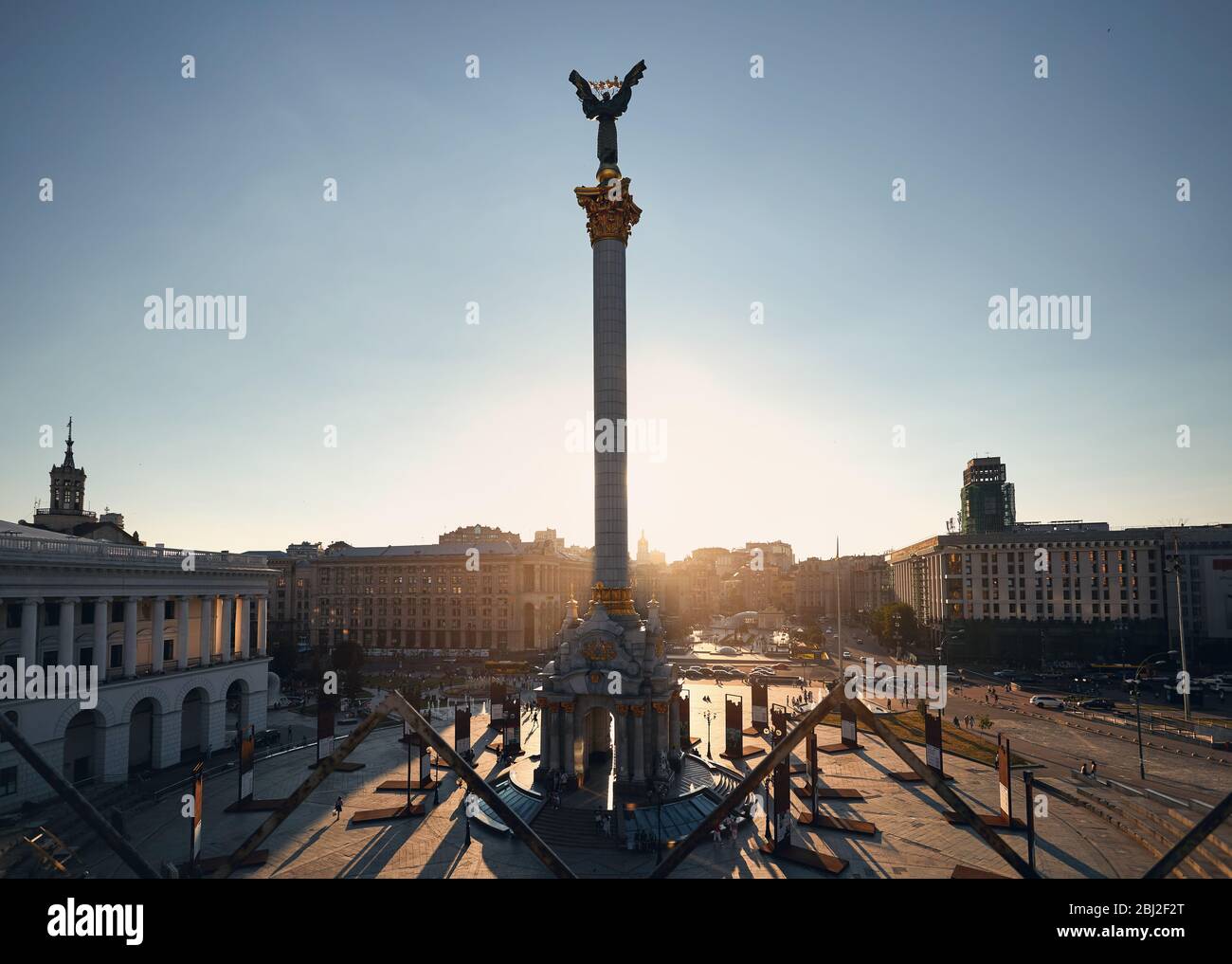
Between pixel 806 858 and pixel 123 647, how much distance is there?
5268cm

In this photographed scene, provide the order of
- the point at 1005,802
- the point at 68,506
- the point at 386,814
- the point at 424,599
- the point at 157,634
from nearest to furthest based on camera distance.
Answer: the point at 1005,802 → the point at 386,814 → the point at 157,634 → the point at 68,506 → the point at 424,599

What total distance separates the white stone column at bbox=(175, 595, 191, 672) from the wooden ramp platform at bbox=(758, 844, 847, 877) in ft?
166

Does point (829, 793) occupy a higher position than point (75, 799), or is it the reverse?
point (75, 799)

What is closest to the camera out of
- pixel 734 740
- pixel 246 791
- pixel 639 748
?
pixel 246 791

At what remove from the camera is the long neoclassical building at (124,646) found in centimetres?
4762

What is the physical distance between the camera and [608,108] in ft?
191

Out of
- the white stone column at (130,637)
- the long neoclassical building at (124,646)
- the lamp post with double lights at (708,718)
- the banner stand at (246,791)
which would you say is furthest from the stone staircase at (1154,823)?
the white stone column at (130,637)

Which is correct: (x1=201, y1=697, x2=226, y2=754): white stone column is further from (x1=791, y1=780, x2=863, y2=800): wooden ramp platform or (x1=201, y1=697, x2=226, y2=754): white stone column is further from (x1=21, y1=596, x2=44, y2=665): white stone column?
(x1=791, y1=780, x2=863, y2=800): wooden ramp platform

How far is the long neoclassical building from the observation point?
156ft

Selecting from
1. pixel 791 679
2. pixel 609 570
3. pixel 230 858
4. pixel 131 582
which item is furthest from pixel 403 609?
pixel 230 858

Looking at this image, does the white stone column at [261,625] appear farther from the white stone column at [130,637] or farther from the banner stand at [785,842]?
the banner stand at [785,842]

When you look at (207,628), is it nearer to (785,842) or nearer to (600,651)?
(600,651)

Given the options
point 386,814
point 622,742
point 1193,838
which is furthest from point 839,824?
point 1193,838

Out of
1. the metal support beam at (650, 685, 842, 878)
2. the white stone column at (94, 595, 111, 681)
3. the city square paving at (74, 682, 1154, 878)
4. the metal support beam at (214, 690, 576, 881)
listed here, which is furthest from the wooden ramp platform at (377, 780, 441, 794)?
the metal support beam at (650, 685, 842, 878)
